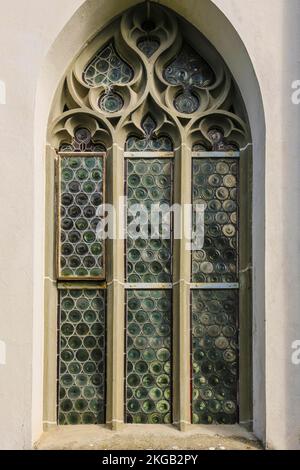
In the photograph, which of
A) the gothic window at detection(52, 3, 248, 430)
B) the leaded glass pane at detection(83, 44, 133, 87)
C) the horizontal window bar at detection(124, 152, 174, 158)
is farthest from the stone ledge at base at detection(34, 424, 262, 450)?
the leaded glass pane at detection(83, 44, 133, 87)

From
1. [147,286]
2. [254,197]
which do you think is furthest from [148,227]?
[254,197]

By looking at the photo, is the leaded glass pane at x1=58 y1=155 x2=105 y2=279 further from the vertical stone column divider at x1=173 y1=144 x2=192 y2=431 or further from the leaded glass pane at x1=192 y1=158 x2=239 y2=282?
the leaded glass pane at x1=192 y1=158 x2=239 y2=282

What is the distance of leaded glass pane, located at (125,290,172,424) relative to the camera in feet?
16.2

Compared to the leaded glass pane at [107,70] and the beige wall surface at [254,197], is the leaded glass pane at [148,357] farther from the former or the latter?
the leaded glass pane at [107,70]

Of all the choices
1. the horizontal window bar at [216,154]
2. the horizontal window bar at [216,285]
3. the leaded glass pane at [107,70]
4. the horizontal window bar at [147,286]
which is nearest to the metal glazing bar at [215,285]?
the horizontal window bar at [216,285]

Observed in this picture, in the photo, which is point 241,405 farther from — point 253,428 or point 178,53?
point 178,53

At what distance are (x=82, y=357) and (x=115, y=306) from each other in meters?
0.44

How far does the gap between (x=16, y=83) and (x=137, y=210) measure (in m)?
1.21

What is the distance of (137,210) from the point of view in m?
5.06

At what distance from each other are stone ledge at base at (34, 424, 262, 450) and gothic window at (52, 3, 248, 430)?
0.09 meters

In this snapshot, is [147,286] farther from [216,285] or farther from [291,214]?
[291,214]

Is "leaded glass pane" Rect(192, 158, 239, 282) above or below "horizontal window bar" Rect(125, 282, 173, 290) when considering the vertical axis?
above

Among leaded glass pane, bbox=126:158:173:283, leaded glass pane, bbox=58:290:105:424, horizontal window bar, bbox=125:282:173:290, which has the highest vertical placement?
leaded glass pane, bbox=126:158:173:283

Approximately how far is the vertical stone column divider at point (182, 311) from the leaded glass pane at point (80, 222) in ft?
1.78
